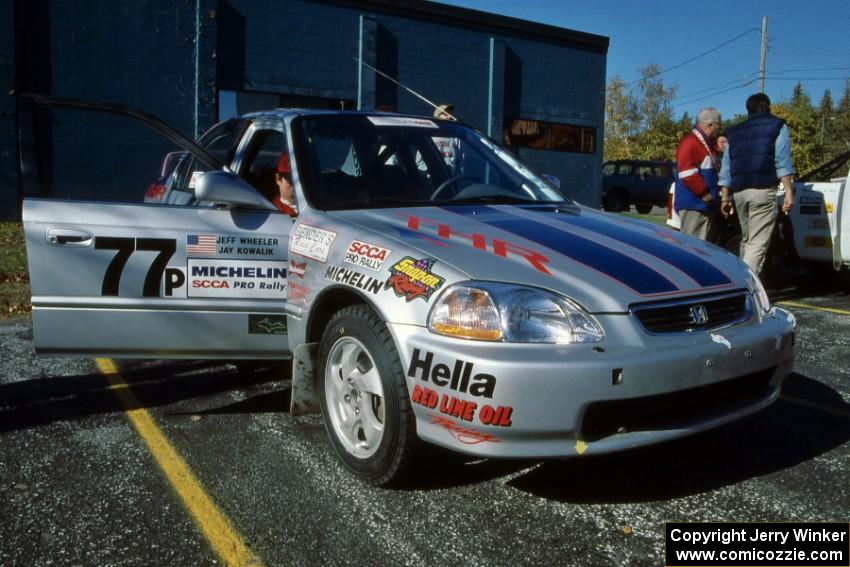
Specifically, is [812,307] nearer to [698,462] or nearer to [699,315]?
[698,462]

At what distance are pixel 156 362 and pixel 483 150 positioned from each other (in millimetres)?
2515

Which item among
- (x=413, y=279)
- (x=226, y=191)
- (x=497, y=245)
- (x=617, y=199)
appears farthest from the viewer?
(x=617, y=199)

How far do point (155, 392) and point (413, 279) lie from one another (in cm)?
228

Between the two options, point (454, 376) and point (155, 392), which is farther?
point (155, 392)

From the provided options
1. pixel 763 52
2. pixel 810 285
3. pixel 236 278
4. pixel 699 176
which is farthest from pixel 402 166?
pixel 763 52

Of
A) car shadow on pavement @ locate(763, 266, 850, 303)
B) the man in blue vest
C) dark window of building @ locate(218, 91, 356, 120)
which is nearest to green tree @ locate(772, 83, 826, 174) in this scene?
dark window of building @ locate(218, 91, 356, 120)

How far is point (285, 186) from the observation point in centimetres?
395

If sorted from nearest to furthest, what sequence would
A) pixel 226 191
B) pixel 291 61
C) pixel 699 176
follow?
pixel 226 191 < pixel 699 176 < pixel 291 61

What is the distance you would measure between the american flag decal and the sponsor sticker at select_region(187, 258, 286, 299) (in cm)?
4

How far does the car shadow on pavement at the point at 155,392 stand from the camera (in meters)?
4.11

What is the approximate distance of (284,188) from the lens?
3.98 m

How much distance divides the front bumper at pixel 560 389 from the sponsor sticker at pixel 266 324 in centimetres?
99

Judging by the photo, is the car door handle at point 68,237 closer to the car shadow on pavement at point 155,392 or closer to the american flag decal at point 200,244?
the american flag decal at point 200,244

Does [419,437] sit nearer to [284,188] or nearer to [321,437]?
[321,437]
